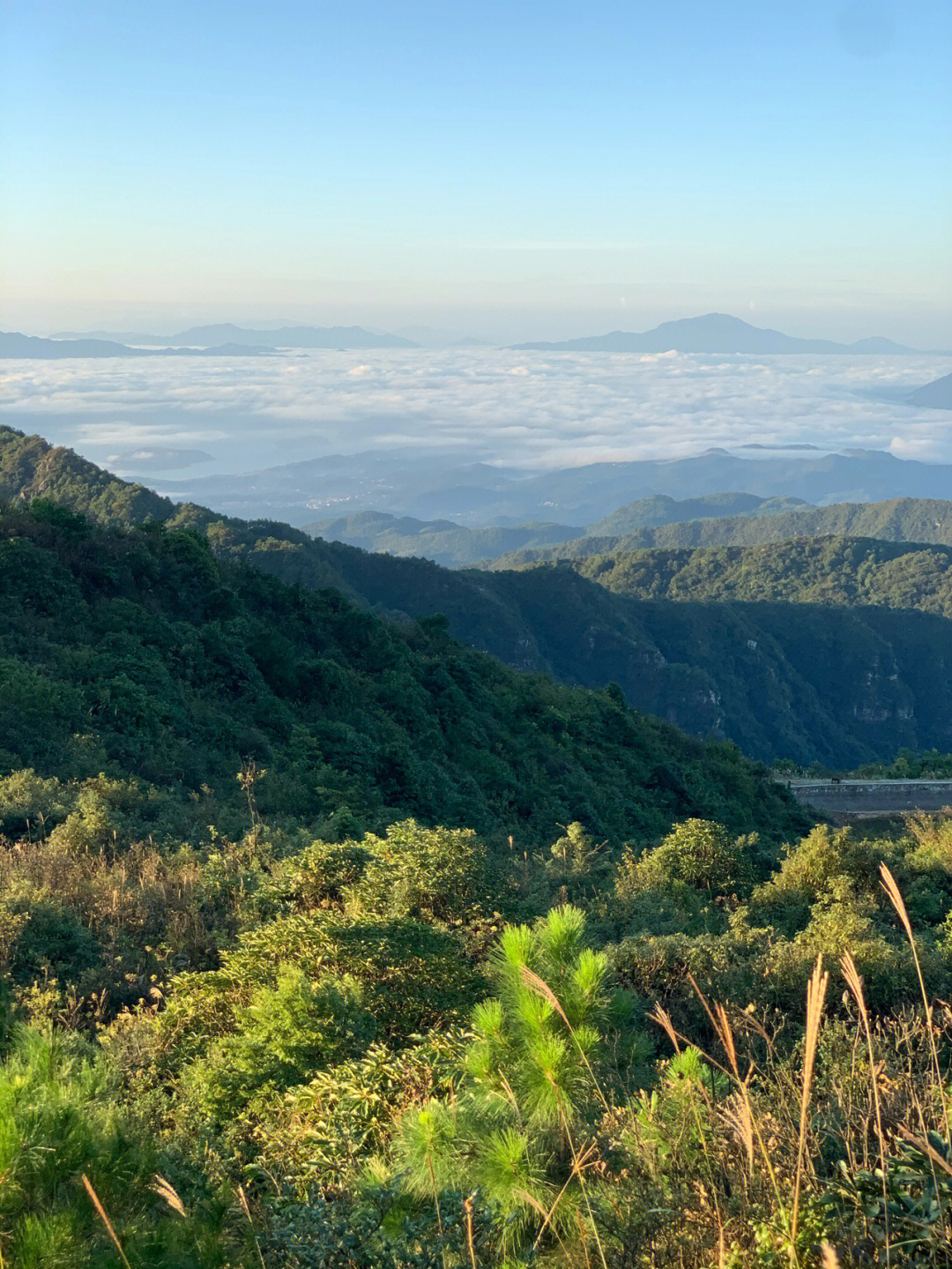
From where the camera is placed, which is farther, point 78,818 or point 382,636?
point 382,636

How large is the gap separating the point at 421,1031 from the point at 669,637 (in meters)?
87.0

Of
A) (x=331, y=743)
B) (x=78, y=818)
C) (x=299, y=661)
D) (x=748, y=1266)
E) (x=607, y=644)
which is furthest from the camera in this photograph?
(x=607, y=644)

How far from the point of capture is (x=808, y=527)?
17675cm

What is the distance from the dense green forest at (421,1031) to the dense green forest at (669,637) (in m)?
40.3

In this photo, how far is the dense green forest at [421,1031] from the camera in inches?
128

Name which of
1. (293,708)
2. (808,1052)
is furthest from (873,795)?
(808,1052)

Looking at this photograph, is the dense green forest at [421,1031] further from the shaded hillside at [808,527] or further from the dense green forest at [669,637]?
the shaded hillside at [808,527]

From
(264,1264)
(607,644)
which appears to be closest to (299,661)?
(264,1264)

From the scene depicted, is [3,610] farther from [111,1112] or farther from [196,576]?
[111,1112]

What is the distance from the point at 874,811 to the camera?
1410 inches

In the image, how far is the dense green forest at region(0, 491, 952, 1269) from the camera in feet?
10.7

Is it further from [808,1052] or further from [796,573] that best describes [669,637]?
[808,1052]

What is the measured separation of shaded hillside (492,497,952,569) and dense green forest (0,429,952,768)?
51978 mm

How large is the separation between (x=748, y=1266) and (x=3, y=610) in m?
21.4
